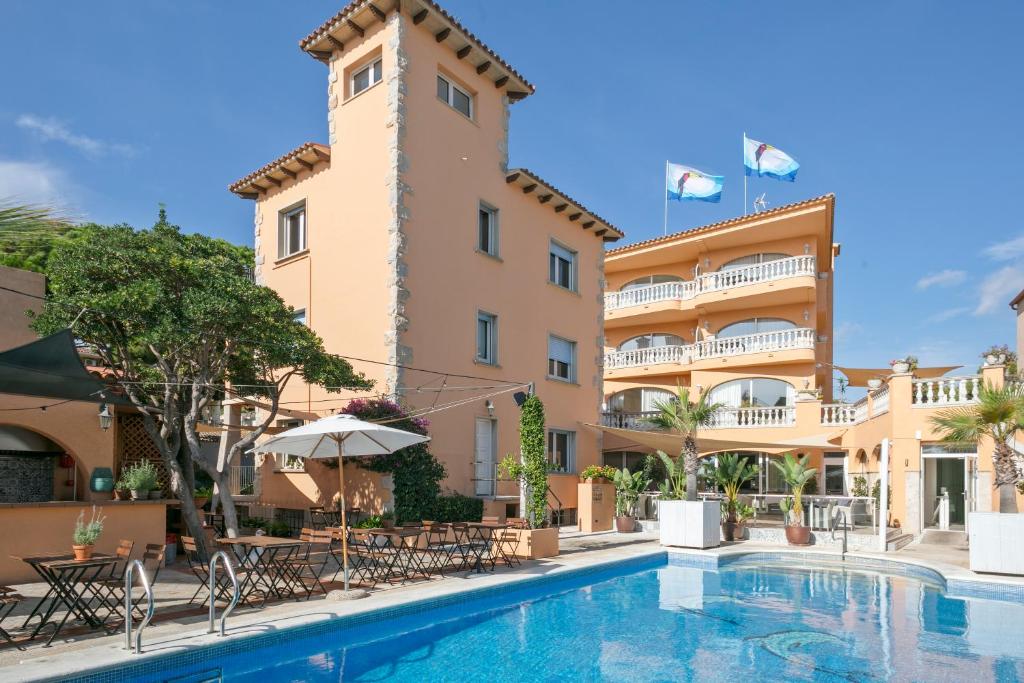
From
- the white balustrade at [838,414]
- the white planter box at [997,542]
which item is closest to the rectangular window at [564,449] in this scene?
the white balustrade at [838,414]

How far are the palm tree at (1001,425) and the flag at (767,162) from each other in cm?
1554

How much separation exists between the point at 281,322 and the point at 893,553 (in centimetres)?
1413

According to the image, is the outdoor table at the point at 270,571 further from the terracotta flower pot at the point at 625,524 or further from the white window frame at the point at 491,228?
the white window frame at the point at 491,228

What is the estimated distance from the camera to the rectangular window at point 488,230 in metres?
20.5

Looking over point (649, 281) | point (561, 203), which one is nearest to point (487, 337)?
point (561, 203)

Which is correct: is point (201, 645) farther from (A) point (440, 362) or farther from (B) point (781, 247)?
(B) point (781, 247)

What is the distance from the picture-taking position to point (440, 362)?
18109mm

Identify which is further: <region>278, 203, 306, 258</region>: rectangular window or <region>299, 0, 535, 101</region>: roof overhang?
<region>278, 203, 306, 258</region>: rectangular window

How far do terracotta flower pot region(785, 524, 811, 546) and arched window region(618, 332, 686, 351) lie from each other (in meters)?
13.3

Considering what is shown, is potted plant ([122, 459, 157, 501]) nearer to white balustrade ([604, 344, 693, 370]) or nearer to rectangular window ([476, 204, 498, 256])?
rectangular window ([476, 204, 498, 256])

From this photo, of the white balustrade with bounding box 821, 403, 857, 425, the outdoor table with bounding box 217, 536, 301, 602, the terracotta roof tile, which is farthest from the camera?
the terracotta roof tile

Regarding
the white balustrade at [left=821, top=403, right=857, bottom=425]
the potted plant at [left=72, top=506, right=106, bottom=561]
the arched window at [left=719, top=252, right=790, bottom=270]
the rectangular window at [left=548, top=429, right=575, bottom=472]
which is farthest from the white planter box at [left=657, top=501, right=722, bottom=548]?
the arched window at [left=719, top=252, right=790, bottom=270]

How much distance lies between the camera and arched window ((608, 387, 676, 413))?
30359 millimetres

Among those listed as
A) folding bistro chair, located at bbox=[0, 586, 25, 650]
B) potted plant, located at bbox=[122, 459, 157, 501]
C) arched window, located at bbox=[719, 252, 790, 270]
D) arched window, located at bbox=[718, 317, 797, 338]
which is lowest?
folding bistro chair, located at bbox=[0, 586, 25, 650]
